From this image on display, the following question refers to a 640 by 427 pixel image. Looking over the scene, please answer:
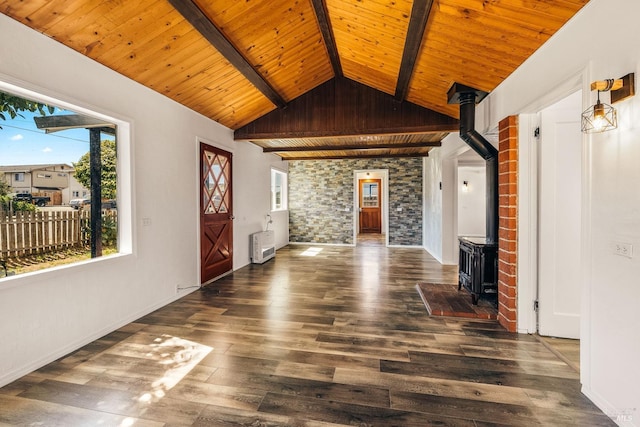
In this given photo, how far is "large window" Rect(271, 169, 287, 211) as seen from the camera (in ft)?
26.9

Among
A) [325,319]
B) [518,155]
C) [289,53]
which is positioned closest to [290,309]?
[325,319]

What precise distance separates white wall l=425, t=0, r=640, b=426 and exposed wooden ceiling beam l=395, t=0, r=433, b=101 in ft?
3.26

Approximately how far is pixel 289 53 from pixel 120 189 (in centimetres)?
258

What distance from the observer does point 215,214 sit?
489 centimetres

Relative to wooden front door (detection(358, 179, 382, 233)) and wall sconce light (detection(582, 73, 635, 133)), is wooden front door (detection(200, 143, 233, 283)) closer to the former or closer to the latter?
wall sconce light (detection(582, 73, 635, 133))

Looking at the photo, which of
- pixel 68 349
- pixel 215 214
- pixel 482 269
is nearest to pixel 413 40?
pixel 482 269

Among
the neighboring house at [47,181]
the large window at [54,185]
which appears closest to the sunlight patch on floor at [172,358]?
the large window at [54,185]

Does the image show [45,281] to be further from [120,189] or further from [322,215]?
[322,215]

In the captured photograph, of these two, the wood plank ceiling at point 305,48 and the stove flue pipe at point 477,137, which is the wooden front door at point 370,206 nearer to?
the wood plank ceiling at point 305,48

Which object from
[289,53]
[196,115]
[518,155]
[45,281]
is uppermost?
[289,53]

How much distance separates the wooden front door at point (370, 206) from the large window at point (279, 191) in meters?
4.07

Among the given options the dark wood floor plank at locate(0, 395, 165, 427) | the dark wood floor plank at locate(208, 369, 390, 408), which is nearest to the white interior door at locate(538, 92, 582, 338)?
the dark wood floor plank at locate(208, 369, 390, 408)

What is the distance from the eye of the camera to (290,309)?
350cm

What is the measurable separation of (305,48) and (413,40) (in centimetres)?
151
